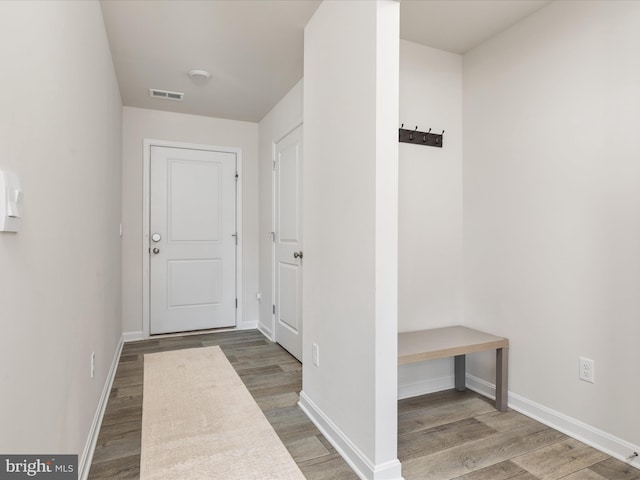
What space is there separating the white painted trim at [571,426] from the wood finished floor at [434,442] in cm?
5

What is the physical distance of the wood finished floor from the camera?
1.70 m

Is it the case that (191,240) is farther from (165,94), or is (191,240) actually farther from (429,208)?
(429,208)

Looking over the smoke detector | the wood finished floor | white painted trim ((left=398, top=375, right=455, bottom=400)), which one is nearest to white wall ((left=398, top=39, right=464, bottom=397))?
white painted trim ((left=398, top=375, right=455, bottom=400))

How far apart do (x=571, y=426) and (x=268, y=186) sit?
3.18m

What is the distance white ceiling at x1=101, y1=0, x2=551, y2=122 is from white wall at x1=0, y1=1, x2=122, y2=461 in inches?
14.3

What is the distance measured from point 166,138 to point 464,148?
302 cm

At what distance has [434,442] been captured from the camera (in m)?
1.95

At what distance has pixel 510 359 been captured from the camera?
7.77ft

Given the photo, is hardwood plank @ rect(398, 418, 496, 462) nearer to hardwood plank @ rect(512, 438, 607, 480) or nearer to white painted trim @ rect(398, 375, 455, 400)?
hardwood plank @ rect(512, 438, 607, 480)

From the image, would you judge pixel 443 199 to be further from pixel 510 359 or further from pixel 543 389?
pixel 543 389

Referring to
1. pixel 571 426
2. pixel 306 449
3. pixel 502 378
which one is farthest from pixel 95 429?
pixel 571 426

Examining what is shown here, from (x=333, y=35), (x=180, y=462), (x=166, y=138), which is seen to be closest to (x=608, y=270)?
(x=333, y=35)

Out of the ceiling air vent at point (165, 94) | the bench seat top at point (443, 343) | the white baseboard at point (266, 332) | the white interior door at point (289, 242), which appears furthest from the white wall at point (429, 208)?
the ceiling air vent at point (165, 94)

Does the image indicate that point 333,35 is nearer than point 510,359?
Yes
